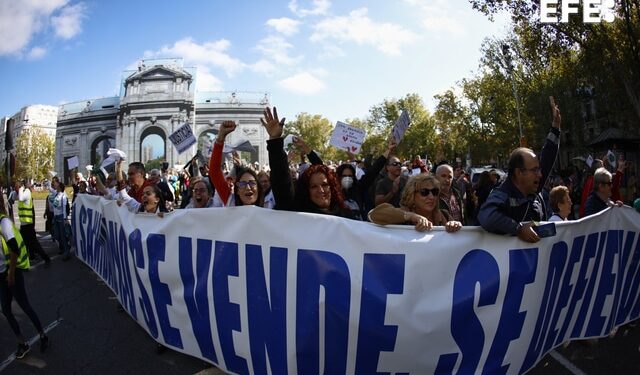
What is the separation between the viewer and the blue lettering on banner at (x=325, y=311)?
8.49 ft

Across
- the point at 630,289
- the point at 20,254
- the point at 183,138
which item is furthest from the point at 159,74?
the point at 630,289

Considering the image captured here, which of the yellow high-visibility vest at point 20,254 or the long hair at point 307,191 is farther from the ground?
the long hair at point 307,191

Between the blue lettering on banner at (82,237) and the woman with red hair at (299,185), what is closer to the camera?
the woman with red hair at (299,185)

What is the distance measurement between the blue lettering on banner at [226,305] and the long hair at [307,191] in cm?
59

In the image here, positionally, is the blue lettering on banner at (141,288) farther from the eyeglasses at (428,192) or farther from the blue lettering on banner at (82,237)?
the blue lettering on banner at (82,237)

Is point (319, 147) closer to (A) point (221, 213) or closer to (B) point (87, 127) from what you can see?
(B) point (87, 127)

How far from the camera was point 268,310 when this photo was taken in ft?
9.23

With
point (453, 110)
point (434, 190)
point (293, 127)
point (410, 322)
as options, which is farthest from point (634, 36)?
point (293, 127)

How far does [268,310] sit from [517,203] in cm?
187

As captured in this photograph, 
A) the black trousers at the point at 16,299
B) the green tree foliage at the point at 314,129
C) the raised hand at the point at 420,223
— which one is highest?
the green tree foliage at the point at 314,129

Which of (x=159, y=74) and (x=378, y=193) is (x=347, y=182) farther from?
(x=159, y=74)

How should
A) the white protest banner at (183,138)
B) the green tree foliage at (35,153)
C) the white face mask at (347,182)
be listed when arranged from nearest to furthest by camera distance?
the white face mask at (347,182)
the white protest banner at (183,138)
the green tree foliage at (35,153)

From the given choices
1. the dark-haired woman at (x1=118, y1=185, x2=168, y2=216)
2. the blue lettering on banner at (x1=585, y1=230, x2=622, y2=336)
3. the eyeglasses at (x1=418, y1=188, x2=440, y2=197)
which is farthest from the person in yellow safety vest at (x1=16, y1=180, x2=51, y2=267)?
the blue lettering on banner at (x1=585, y1=230, x2=622, y2=336)

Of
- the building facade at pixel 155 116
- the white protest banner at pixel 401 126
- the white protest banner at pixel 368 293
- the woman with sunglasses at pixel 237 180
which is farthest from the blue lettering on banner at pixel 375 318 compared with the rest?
the building facade at pixel 155 116
